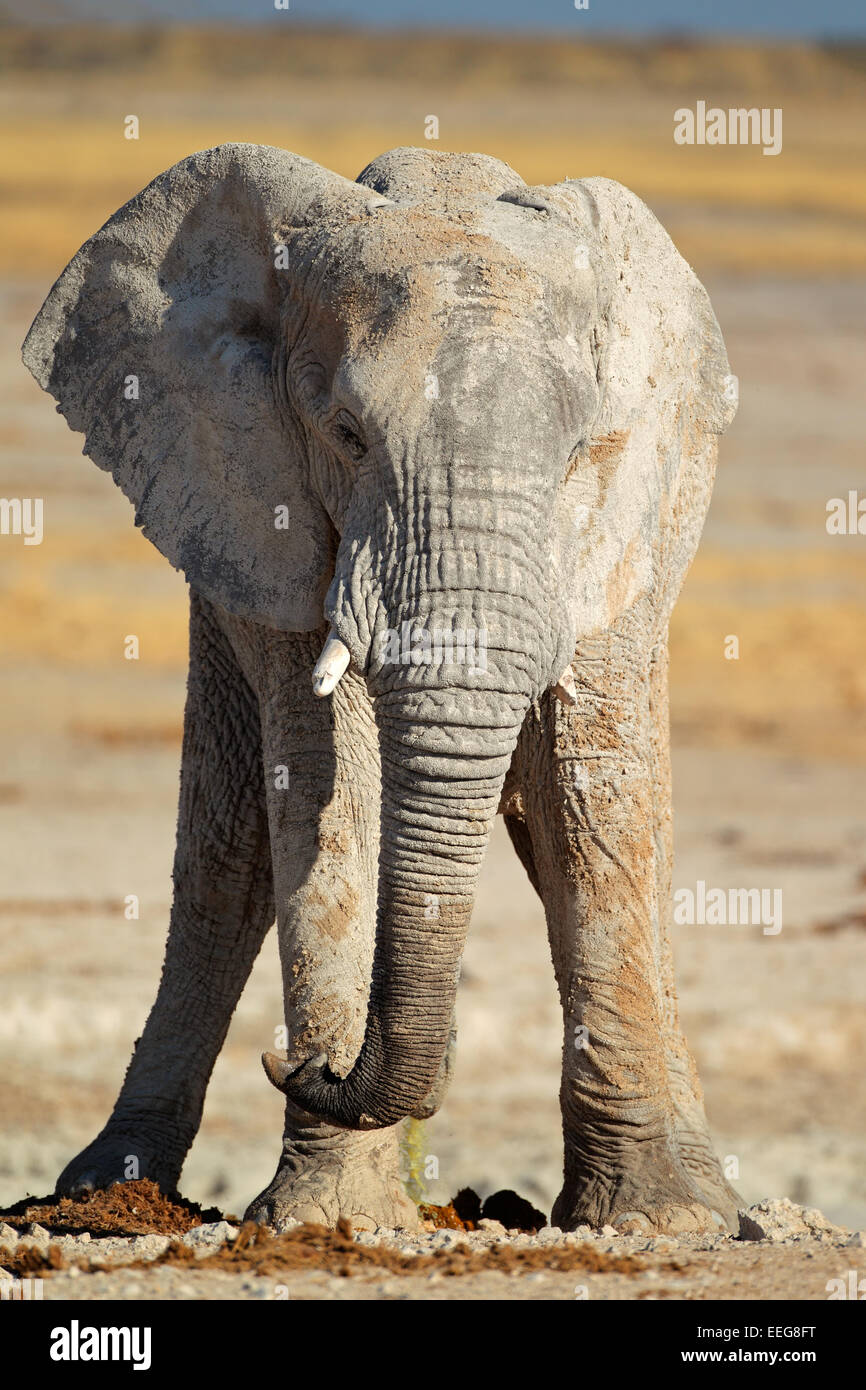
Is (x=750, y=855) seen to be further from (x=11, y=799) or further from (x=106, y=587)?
(x=106, y=587)

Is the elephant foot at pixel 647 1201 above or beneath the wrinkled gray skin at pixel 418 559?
beneath

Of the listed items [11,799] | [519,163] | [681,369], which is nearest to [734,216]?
[519,163]

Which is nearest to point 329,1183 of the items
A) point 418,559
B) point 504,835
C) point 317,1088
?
point 317,1088

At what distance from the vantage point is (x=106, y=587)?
17.6m

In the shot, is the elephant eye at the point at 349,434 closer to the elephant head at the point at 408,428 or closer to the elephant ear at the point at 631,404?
the elephant head at the point at 408,428

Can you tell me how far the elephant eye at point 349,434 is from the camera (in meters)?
4.75

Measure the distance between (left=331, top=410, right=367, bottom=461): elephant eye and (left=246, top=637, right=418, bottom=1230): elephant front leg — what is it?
647mm

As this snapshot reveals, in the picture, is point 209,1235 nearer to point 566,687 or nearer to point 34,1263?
point 34,1263

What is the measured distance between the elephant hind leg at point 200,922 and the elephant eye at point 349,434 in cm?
141

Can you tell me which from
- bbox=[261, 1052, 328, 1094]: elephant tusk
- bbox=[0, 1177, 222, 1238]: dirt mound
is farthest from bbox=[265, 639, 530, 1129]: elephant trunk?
bbox=[0, 1177, 222, 1238]: dirt mound

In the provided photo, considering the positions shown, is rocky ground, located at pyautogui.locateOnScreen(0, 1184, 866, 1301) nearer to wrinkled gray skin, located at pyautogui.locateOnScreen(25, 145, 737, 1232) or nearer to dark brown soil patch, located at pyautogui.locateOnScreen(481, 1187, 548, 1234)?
wrinkled gray skin, located at pyautogui.locateOnScreen(25, 145, 737, 1232)

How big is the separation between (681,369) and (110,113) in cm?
6190

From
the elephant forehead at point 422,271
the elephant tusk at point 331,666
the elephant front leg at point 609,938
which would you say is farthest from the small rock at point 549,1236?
the elephant forehead at point 422,271

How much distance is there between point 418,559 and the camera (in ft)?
14.9
